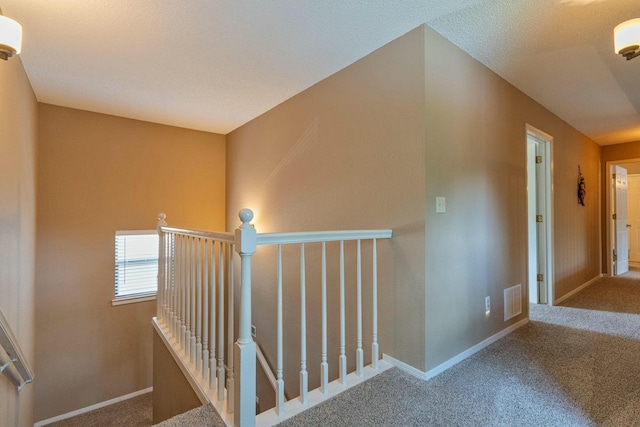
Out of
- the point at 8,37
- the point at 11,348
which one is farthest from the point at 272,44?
the point at 11,348

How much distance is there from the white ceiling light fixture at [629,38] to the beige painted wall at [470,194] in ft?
2.71

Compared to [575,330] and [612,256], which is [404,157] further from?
[612,256]

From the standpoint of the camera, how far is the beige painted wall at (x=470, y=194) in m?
1.97

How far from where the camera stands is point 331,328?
2488 mm

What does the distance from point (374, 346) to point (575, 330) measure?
192 cm

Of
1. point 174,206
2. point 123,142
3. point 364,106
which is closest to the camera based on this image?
point 364,106

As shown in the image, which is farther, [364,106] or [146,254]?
[146,254]

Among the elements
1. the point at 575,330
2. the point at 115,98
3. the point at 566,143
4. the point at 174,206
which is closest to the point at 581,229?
the point at 566,143

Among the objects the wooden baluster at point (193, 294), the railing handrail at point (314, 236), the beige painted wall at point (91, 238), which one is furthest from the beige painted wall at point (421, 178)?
the beige painted wall at point (91, 238)

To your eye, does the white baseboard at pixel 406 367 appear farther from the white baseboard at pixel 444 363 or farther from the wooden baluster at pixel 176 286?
the wooden baluster at pixel 176 286

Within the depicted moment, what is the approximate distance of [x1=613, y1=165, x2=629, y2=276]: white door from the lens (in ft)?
16.2

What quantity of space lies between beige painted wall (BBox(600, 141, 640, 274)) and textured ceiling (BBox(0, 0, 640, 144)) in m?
2.09

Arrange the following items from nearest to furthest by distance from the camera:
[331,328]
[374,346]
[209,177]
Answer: [374,346] < [331,328] < [209,177]

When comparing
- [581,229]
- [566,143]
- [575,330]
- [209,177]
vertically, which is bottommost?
[575,330]
